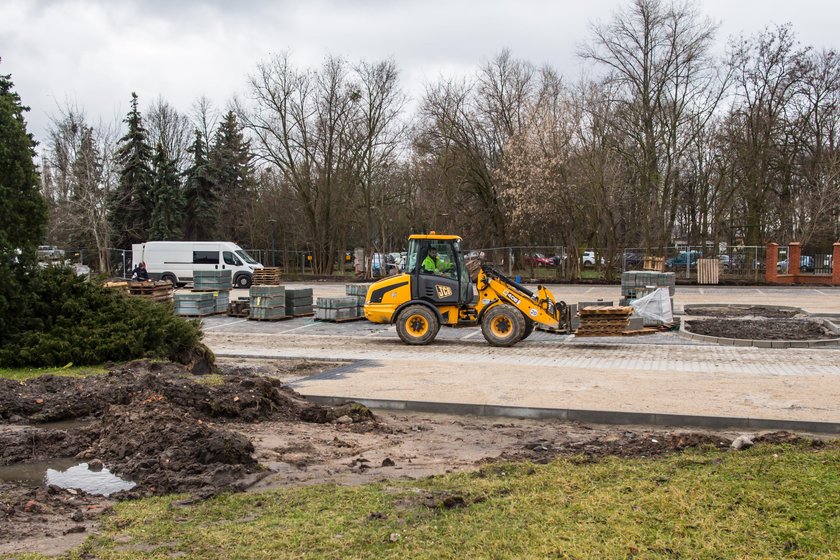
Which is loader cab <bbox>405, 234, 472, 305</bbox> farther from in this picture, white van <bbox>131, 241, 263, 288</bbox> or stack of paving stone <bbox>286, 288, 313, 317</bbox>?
white van <bbox>131, 241, 263, 288</bbox>

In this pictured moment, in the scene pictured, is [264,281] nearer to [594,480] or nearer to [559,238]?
[559,238]

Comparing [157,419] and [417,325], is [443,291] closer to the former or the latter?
[417,325]

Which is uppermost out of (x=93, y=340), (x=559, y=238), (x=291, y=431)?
(x=559, y=238)

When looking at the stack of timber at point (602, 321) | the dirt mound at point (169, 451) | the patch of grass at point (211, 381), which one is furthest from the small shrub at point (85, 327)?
the stack of timber at point (602, 321)

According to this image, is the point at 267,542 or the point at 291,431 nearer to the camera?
the point at 267,542

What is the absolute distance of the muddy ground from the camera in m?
6.00

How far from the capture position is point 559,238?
4806 cm

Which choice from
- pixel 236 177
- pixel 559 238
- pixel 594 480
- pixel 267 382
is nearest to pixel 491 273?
pixel 267 382

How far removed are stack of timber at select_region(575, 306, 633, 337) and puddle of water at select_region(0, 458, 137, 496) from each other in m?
12.5

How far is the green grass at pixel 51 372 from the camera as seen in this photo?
10547 millimetres

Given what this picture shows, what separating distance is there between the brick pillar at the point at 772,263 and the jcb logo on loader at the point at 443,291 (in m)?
28.7

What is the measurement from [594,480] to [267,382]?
512 cm

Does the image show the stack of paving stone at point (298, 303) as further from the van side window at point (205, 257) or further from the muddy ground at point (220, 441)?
the van side window at point (205, 257)

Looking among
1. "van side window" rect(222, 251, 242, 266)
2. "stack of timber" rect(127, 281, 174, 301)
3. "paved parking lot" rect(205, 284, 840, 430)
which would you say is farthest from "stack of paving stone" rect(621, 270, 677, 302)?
"van side window" rect(222, 251, 242, 266)
